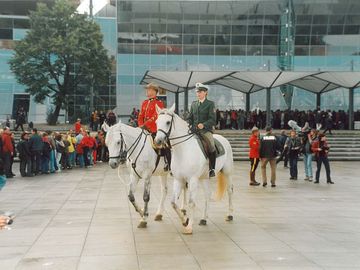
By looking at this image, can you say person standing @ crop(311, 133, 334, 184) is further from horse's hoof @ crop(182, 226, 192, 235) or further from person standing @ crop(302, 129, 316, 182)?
horse's hoof @ crop(182, 226, 192, 235)

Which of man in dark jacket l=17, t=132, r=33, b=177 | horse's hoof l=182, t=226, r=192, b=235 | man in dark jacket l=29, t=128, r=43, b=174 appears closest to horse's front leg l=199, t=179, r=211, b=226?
horse's hoof l=182, t=226, r=192, b=235

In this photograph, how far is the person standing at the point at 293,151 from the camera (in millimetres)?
20812

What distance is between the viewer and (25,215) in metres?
12.2

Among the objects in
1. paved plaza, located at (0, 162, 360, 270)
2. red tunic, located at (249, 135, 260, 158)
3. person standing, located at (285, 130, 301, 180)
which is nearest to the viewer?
paved plaza, located at (0, 162, 360, 270)

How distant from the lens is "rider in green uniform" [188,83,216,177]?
10.4m

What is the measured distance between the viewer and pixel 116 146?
10062mm

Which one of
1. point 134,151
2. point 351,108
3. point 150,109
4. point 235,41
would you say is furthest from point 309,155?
point 235,41

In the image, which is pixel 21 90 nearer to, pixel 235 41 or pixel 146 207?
pixel 235 41

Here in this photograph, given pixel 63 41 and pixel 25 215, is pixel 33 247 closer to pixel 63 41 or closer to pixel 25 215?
pixel 25 215

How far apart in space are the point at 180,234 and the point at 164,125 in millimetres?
1998

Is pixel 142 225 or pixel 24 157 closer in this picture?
pixel 142 225

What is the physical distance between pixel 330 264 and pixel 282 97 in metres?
48.3

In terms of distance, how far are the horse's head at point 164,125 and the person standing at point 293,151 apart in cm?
1197

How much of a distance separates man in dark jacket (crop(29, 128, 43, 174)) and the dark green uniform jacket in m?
13.5
